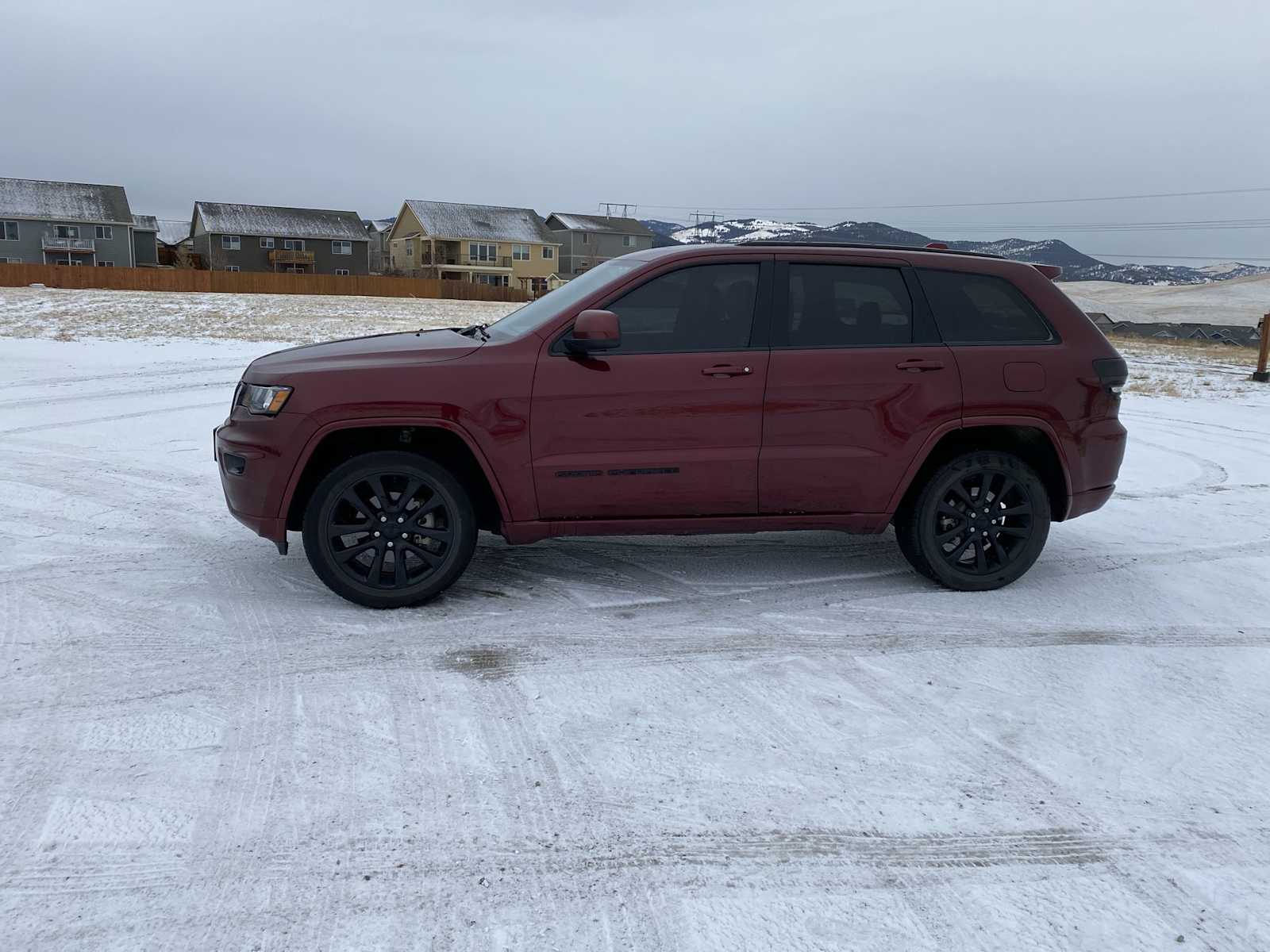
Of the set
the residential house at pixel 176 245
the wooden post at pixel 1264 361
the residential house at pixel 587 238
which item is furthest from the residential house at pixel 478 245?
the wooden post at pixel 1264 361

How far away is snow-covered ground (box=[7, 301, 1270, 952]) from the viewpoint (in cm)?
262

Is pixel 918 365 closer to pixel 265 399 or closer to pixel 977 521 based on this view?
pixel 977 521

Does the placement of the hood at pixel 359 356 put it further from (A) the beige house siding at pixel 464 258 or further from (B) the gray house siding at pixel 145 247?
(B) the gray house siding at pixel 145 247

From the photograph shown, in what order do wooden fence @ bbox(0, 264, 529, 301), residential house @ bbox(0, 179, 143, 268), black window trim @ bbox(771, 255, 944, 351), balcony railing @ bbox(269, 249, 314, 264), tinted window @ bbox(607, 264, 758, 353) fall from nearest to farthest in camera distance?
tinted window @ bbox(607, 264, 758, 353) < black window trim @ bbox(771, 255, 944, 351) < wooden fence @ bbox(0, 264, 529, 301) < residential house @ bbox(0, 179, 143, 268) < balcony railing @ bbox(269, 249, 314, 264)

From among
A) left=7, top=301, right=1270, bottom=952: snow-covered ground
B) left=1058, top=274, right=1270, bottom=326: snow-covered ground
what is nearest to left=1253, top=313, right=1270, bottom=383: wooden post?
left=7, top=301, right=1270, bottom=952: snow-covered ground

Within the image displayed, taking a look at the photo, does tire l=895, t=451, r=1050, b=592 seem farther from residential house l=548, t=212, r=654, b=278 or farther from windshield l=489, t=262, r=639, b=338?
residential house l=548, t=212, r=654, b=278

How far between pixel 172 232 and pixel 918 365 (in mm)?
99394

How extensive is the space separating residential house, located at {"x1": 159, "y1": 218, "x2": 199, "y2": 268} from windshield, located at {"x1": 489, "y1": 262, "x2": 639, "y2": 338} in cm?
7690

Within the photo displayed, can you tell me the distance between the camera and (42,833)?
9.42 feet

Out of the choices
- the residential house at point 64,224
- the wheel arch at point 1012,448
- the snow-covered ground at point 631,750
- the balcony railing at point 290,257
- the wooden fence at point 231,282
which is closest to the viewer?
the snow-covered ground at point 631,750

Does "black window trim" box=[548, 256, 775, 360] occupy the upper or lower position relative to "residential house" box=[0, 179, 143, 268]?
lower

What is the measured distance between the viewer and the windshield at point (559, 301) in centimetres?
495

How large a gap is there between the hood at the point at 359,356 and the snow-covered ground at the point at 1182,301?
44.7 m

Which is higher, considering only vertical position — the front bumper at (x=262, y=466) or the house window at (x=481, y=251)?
the house window at (x=481, y=251)
